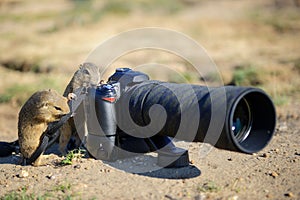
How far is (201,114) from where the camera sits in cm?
377

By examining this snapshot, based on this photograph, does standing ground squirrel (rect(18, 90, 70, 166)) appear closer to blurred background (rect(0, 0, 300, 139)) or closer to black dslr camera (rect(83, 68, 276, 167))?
black dslr camera (rect(83, 68, 276, 167))

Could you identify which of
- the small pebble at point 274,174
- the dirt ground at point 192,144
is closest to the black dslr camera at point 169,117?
the dirt ground at point 192,144

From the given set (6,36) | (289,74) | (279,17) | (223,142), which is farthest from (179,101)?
(279,17)

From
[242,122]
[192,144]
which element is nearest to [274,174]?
[242,122]

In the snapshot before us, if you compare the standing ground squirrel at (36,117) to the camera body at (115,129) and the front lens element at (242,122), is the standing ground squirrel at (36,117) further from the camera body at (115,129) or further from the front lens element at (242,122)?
the front lens element at (242,122)

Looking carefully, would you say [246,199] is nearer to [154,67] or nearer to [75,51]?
[154,67]

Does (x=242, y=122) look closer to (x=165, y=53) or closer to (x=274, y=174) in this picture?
(x=274, y=174)

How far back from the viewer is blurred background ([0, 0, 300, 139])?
890 cm

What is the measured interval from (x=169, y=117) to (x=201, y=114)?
372 millimetres

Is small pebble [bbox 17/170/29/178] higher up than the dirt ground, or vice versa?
the dirt ground

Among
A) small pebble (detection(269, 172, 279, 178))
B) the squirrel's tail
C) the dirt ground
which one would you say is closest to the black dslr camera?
the dirt ground

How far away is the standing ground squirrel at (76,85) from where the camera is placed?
543cm

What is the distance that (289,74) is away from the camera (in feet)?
31.2

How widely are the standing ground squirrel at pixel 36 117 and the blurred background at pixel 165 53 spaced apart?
5.44ft
